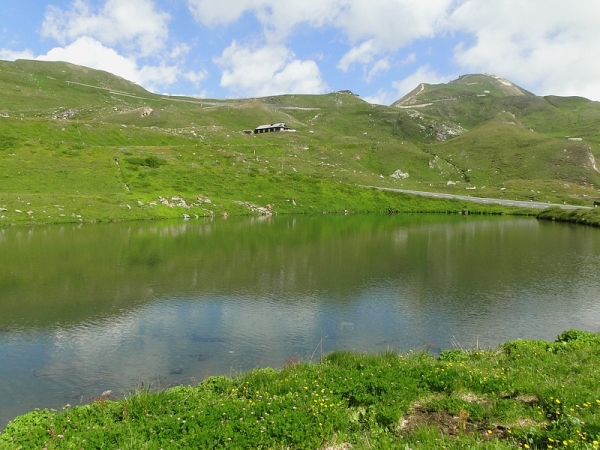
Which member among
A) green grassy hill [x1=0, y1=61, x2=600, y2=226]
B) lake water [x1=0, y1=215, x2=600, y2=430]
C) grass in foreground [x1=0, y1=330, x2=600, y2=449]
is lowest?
lake water [x1=0, y1=215, x2=600, y2=430]

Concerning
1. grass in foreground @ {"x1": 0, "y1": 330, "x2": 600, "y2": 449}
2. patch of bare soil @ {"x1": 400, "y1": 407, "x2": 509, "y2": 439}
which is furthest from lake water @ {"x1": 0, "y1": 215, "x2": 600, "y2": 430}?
patch of bare soil @ {"x1": 400, "y1": 407, "x2": 509, "y2": 439}

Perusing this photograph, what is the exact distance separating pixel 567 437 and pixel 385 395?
597cm

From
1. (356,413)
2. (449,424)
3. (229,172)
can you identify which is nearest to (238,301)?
(356,413)

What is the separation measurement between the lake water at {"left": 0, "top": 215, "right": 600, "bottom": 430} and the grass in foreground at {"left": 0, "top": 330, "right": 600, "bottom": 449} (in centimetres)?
442

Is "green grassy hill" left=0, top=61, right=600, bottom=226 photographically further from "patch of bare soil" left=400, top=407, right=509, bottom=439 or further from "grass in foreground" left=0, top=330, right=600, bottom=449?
"patch of bare soil" left=400, top=407, right=509, bottom=439

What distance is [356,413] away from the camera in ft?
46.6

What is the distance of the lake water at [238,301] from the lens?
22155 mm

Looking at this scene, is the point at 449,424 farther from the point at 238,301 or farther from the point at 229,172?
the point at 229,172

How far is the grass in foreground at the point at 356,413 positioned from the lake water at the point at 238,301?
4.42m

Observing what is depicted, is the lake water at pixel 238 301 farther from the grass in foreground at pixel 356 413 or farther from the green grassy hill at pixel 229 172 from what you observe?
the green grassy hill at pixel 229 172

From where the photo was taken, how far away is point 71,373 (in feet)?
67.4

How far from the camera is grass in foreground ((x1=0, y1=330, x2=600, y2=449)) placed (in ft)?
40.1

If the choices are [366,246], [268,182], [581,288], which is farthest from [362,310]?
[268,182]

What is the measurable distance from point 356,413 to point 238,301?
21.1 meters
